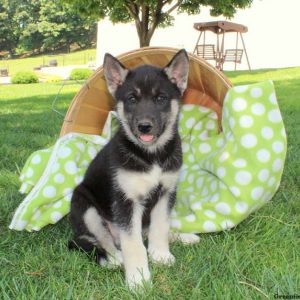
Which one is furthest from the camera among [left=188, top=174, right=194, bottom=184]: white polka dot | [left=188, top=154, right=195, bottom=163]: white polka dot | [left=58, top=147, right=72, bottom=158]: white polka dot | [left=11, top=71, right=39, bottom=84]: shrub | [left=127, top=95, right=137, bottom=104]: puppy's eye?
[left=11, top=71, right=39, bottom=84]: shrub

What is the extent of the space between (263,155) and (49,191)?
5.60ft

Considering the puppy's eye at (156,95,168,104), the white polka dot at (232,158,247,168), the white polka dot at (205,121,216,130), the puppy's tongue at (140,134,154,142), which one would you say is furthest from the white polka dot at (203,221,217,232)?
the white polka dot at (205,121,216,130)

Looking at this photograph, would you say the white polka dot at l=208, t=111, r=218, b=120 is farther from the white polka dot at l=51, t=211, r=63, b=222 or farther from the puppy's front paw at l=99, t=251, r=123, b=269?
the puppy's front paw at l=99, t=251, r=123, b=269

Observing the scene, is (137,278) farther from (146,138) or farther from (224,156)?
(224,156)

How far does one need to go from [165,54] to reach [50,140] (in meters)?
2.70

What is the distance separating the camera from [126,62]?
4.05 metres

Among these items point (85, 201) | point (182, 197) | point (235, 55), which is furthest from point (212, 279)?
point (235, 55)

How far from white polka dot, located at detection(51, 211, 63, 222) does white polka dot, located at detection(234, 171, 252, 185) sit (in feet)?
4.56

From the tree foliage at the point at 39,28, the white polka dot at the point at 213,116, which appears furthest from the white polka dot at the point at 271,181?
the tree foliage at the point at 39,28

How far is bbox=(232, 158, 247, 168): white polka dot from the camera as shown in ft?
10.7

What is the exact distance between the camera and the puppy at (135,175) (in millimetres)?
2801

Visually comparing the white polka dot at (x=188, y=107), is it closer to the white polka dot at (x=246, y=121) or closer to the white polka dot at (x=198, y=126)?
the white polka dot at (x=198, y=126)

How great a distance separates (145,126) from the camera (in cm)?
280

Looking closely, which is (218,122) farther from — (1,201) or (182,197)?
(1,201)
